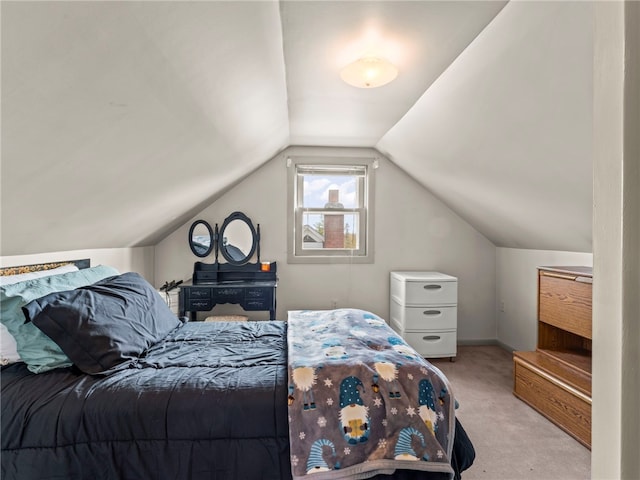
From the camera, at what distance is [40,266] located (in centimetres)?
212

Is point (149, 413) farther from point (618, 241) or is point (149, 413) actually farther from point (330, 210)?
point (330, 210)

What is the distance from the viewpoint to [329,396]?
1470mm

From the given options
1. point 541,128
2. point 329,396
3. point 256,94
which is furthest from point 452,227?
point 329,396

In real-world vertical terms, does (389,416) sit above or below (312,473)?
above

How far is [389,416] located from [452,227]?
121 inches

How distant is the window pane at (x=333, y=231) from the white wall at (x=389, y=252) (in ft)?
0.85

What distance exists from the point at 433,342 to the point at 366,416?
2272 millimetres

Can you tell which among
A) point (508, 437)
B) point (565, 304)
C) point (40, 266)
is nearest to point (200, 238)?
point (40, 266)

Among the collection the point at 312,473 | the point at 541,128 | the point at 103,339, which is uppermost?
the point at 541,128

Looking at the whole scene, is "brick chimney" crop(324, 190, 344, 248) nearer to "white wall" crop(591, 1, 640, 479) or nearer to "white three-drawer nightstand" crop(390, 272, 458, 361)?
"white three-drawer nightstand" crop(390, 272, 458, 361)

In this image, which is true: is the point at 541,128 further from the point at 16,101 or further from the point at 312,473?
the point at 16,101

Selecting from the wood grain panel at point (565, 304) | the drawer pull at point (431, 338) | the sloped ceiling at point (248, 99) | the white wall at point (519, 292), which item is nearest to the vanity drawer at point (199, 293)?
the sloped ceiling at point (248, 99)

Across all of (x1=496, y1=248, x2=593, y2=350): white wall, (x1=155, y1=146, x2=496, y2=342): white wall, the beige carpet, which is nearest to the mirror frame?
(x1=155, y1=146, x2=496, y2=342): white wall

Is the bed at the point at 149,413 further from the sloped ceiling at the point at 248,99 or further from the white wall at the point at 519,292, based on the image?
the white wall at the point at 519,292
